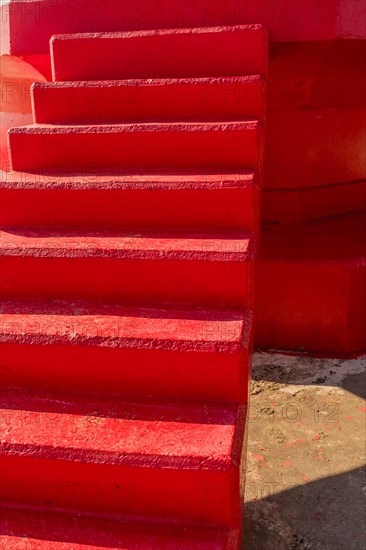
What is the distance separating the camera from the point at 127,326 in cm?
198

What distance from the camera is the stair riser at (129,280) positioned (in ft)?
6.78

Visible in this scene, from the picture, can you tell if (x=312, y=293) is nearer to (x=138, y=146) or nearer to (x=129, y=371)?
(x=138, y=146)

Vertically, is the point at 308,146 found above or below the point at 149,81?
below

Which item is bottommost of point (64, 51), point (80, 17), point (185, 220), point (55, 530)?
point (55, 530)

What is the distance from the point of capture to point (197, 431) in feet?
5.86

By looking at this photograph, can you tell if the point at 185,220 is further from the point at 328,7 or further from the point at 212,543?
the point at 328,7

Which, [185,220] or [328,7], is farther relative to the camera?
[328,7]

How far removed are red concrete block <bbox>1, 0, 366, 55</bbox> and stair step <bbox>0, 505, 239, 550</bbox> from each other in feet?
7.83

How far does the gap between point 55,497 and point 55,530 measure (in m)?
0.12

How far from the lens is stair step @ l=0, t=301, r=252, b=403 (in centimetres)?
189

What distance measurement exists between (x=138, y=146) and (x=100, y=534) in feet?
5.39

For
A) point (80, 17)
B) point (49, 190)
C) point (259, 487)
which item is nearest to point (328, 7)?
point (80, 17)

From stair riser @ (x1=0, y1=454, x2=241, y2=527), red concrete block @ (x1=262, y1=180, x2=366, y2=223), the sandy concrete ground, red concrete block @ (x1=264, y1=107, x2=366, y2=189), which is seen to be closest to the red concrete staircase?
stair riser @ (x1=0, y1=454, x2=241, y2=527)

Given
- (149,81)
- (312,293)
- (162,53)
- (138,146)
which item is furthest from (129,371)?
(312,293)
